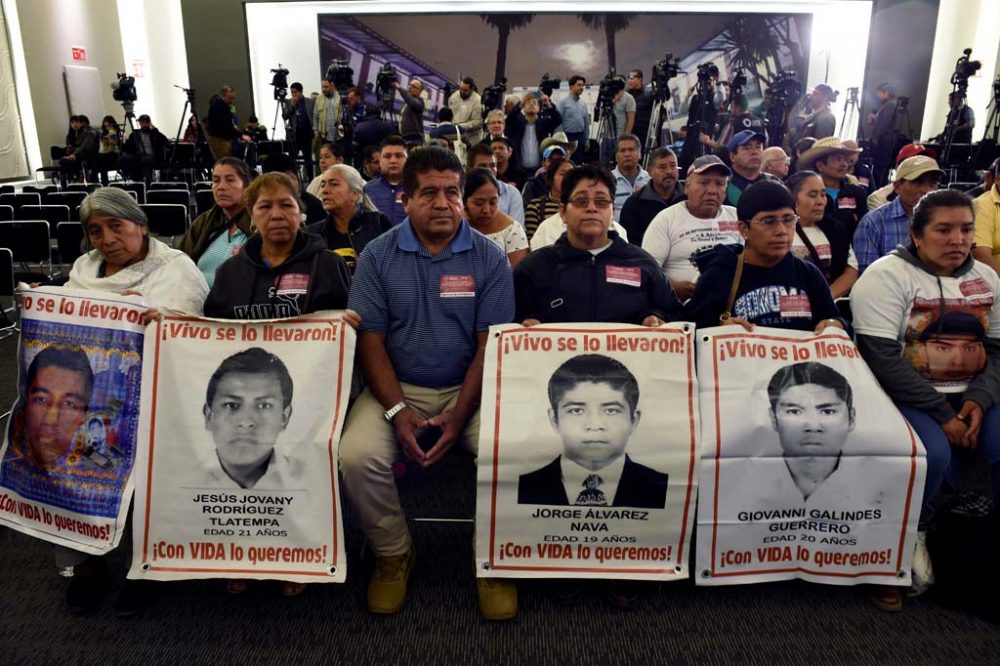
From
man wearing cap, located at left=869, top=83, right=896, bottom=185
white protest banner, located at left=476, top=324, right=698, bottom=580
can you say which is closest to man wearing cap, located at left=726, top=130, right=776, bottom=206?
white protest banner, located at left=476, top=324, right=698, bottom=580

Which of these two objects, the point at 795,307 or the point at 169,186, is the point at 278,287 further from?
the point at 169,186

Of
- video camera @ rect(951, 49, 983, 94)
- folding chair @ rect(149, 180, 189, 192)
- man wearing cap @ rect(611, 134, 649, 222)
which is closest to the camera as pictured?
man wearing cap @ rect(611, 134, 649, 222)

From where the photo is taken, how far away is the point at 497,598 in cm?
213

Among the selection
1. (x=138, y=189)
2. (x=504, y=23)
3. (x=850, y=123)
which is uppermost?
(x=504, y=23)

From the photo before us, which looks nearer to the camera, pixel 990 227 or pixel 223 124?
pixel 990 227

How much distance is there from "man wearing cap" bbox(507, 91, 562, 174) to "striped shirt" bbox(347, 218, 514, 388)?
6.33 metres

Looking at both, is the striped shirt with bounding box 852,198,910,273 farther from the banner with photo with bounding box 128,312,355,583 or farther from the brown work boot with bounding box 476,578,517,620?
the banner with photo with bounding box 128,312,355,583

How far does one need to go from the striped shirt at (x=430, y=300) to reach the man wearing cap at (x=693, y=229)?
5.22 ft

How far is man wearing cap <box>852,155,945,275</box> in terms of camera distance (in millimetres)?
3682

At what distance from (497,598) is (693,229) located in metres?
2.39

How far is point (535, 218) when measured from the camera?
483cm

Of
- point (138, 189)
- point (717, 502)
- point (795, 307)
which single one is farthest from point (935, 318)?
point (138, 189)

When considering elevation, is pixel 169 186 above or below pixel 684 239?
above

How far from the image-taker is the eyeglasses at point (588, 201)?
2.49 meters
